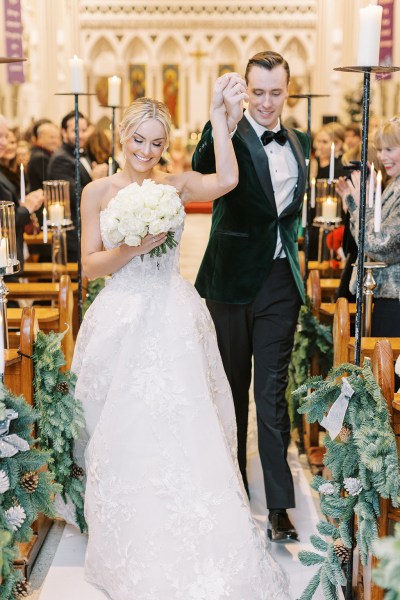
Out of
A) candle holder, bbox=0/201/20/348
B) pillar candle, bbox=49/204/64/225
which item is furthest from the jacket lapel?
pillar candle, bbox=49/204/64/225

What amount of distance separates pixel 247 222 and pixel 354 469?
4.43 ft

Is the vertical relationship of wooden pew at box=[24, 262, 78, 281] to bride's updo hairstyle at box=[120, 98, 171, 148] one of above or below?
below

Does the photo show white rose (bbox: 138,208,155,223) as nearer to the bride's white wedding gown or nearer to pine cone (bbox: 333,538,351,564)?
the bride's white wedding gown

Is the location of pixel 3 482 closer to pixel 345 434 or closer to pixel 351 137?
pixel 345 434

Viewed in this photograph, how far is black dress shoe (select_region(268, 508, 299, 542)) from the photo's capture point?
3842mm

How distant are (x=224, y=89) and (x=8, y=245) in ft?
3.33

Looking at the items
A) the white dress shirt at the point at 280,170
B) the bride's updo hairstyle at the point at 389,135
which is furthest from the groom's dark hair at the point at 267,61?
the bride's updo hairstyle at the point at 389,135

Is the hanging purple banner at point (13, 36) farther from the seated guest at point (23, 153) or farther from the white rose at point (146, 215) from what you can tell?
the white rose at point (146, 215)

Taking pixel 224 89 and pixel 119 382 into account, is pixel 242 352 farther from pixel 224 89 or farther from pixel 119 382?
pixel 224 89

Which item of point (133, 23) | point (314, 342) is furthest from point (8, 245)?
point (133, 23)

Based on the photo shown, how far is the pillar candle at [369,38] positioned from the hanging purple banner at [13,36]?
226 inches

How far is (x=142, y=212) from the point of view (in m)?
3.24

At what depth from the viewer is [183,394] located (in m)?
3.38

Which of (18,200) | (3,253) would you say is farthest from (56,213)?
(3,253)
